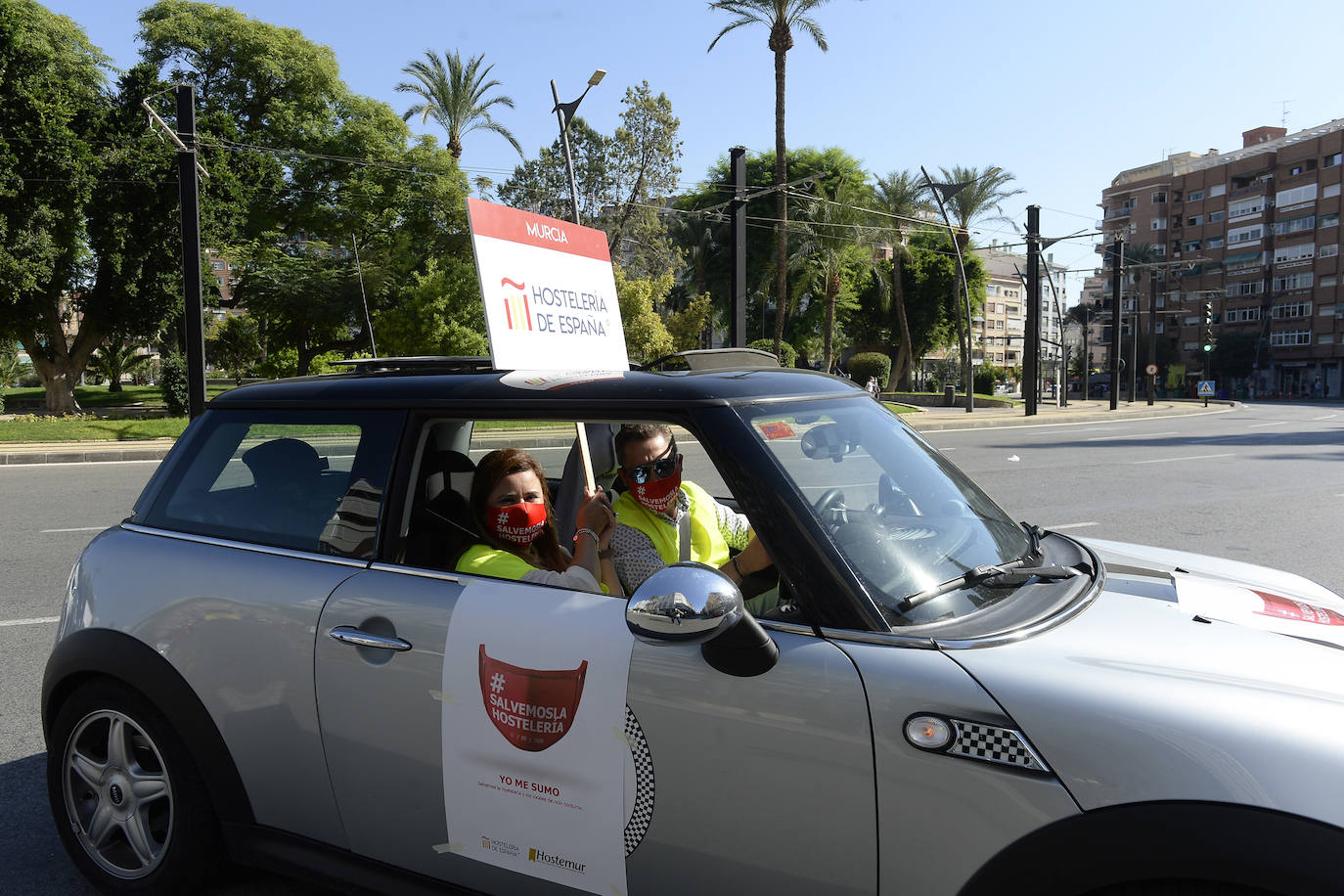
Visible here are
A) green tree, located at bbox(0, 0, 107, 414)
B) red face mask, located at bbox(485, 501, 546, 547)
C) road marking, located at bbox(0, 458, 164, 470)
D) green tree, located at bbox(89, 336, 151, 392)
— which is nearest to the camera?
red face mask, located at bbox(485, 501, 546, 547)

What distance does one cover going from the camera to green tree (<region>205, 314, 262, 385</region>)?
189 ft

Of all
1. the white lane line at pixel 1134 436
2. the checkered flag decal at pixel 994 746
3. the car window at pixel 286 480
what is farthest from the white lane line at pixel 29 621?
the white lane line at pixel 1134 436

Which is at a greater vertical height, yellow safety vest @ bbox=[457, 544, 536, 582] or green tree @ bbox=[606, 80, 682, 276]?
green tree @ bbox=[606, 80, 682, 276]

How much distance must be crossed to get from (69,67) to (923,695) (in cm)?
3806

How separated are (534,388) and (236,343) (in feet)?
207

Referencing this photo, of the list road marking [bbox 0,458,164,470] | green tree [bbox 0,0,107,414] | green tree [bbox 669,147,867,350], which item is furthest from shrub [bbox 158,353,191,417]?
green tree [bbox 669,147,867,350]

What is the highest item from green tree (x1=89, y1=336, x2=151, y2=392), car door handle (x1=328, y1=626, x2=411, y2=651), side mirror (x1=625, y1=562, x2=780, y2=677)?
green tree (x1=89, y1=336, x2=151, y2=392)

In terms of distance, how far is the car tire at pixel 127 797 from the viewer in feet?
8.73

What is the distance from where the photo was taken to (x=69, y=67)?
3100cm

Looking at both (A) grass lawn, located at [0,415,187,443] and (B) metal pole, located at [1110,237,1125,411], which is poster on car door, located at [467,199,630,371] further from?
(B) metal pole, located at [1110,237,1125,411]

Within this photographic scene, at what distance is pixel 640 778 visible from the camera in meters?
1.95

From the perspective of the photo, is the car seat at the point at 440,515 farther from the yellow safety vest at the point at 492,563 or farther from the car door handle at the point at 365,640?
the car door handle at the point at 365,640

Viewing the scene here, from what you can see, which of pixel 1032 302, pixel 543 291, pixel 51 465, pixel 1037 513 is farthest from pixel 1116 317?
pixel 543 291

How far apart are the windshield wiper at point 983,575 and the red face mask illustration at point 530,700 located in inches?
28.3
